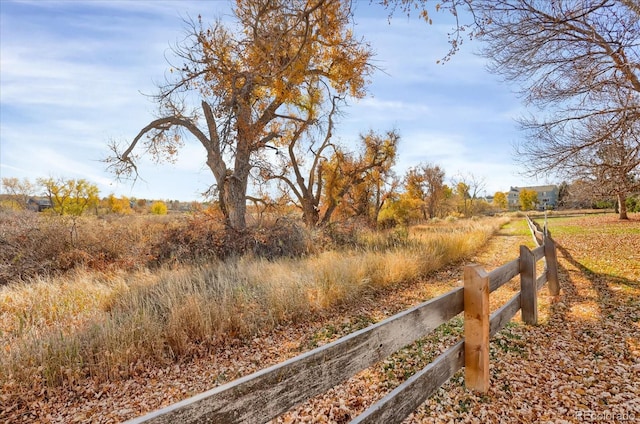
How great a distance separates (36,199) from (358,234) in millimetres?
59879

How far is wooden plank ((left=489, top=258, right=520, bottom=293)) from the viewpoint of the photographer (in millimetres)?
3701

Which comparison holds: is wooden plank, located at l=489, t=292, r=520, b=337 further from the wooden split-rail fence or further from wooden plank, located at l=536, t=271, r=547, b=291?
wooden plank, located at l=536, t=271, r=547, b=291

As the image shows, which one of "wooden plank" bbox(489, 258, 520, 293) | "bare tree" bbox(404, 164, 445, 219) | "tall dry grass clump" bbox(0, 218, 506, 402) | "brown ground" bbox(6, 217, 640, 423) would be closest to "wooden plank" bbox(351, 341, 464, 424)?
"brown ground" bbox(6, 217, 640, 423)

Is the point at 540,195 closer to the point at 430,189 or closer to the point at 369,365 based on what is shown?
the point at 430,189

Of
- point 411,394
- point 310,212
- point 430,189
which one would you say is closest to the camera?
point 411,394

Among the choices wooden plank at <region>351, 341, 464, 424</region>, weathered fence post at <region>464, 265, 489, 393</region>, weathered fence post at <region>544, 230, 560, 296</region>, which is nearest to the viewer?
wooden plank at <region>351, 341, 464, 424</region>

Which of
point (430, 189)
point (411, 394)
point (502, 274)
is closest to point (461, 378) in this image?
point (502, 274)

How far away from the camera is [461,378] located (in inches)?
145

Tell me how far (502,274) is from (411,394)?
2453 millimetres

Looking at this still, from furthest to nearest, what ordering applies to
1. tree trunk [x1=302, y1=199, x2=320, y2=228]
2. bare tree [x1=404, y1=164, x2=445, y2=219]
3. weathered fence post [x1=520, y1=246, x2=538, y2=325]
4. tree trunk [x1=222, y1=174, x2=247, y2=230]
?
bare tree [x1=404, y1=164, x2=445, y2=219] → tree trunk [x1=302, y1=199, x2=320, y2=228] → tree trunk [x1=222, y1=174, x2=247, y2=230] → weathered fence post [x1=520, y1=246, x2=538, y2=325]

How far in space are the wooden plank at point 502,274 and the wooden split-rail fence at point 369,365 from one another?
1 centimetres

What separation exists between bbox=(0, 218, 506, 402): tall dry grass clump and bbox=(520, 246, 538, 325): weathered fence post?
307 centimetres

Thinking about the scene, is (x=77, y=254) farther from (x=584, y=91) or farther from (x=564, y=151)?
(x=584, y=91)

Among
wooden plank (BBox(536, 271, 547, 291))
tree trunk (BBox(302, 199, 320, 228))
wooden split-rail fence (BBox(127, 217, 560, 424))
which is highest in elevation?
tree trunk (BBox(302, 199, 320, 228))
